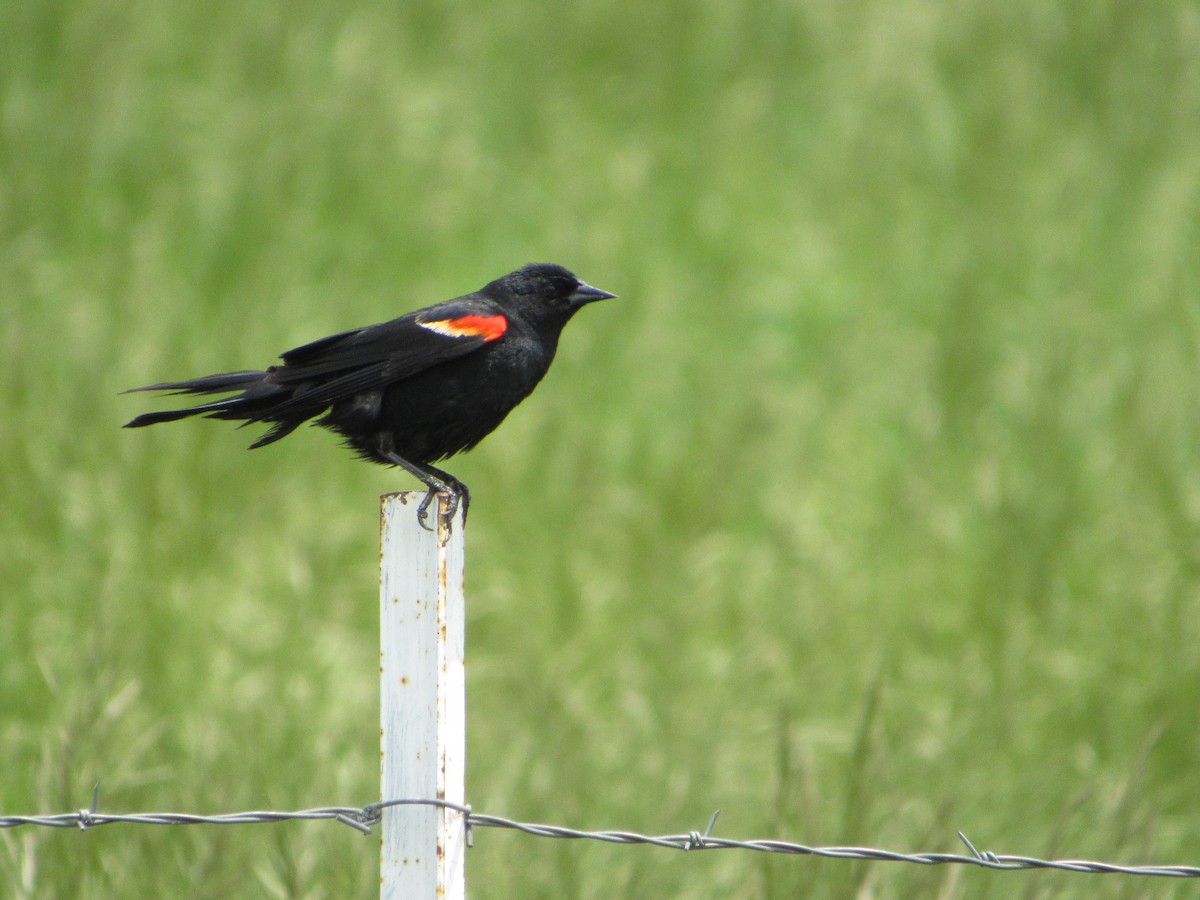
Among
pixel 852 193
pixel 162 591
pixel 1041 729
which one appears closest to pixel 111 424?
pixel 162 591

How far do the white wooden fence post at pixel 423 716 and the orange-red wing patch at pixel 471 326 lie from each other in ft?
4.02

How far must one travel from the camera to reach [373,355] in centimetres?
327

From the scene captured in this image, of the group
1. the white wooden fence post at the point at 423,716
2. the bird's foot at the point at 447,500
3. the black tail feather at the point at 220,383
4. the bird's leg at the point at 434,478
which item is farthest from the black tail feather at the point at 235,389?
the white wooden fence post at the point at 423,716

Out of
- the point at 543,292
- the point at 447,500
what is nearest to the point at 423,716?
the point at 447,500

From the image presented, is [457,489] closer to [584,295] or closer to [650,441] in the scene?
[584,295]

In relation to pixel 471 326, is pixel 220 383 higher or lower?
lower

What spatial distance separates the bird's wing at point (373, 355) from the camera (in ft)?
10.5

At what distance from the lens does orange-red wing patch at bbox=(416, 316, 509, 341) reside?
333cm

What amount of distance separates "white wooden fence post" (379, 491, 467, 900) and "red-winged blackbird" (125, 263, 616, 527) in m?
0.92

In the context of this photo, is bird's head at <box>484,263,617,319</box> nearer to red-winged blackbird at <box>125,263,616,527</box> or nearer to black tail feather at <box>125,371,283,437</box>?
red-winged blackbird at <box>125,263,616,527</box>

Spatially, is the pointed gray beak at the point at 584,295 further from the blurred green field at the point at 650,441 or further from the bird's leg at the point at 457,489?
the blurred green field at the point at 650,441

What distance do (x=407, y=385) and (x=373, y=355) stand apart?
0.13m

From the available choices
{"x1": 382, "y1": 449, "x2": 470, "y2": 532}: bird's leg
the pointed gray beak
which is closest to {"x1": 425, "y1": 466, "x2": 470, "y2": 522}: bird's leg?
{"x1": 382, "y1": 449, "x2": 470, "y2": 532}: bird's leg

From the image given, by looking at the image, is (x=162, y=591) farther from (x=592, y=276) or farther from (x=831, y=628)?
(x=592, y=276)
